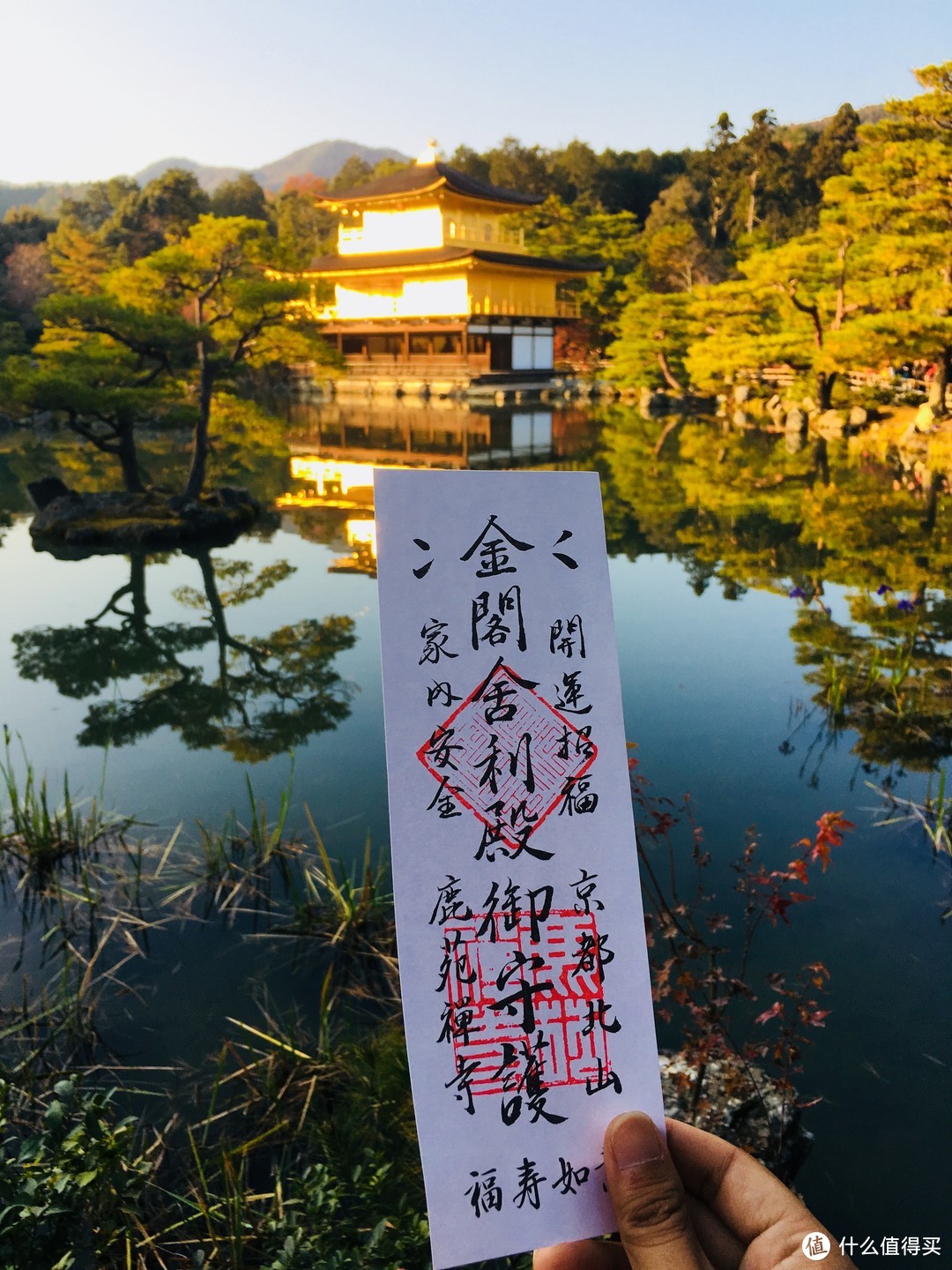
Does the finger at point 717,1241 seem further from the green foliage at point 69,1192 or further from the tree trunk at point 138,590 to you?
the tree trunk at point 138,590

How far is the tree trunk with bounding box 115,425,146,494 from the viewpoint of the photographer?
8.20 meters

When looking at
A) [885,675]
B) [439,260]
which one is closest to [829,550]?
[885,675]

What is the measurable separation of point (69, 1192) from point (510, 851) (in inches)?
39.6

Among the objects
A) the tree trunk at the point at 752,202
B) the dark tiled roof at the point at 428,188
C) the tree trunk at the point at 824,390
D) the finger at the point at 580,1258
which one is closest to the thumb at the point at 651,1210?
the finger at the point at 580,1258

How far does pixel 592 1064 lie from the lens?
0.75m

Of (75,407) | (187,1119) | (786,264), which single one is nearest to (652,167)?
(786,264)

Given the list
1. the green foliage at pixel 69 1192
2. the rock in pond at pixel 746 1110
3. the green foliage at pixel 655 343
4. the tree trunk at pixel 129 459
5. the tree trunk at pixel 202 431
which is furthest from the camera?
the green foliage at pixel 655 343

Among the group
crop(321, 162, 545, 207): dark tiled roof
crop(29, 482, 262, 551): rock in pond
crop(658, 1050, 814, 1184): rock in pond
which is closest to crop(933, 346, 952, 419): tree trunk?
crop(29, 482, 262, 551): rock in pond

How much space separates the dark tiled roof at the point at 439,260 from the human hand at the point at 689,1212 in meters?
20.6

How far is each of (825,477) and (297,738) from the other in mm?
8223

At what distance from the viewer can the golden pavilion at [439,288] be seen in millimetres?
20281

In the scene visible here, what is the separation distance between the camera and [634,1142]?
28.0 inches

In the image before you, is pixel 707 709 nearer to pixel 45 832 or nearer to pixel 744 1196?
pixel 45 832

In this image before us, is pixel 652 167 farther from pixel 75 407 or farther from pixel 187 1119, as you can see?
pixel 187 1119
